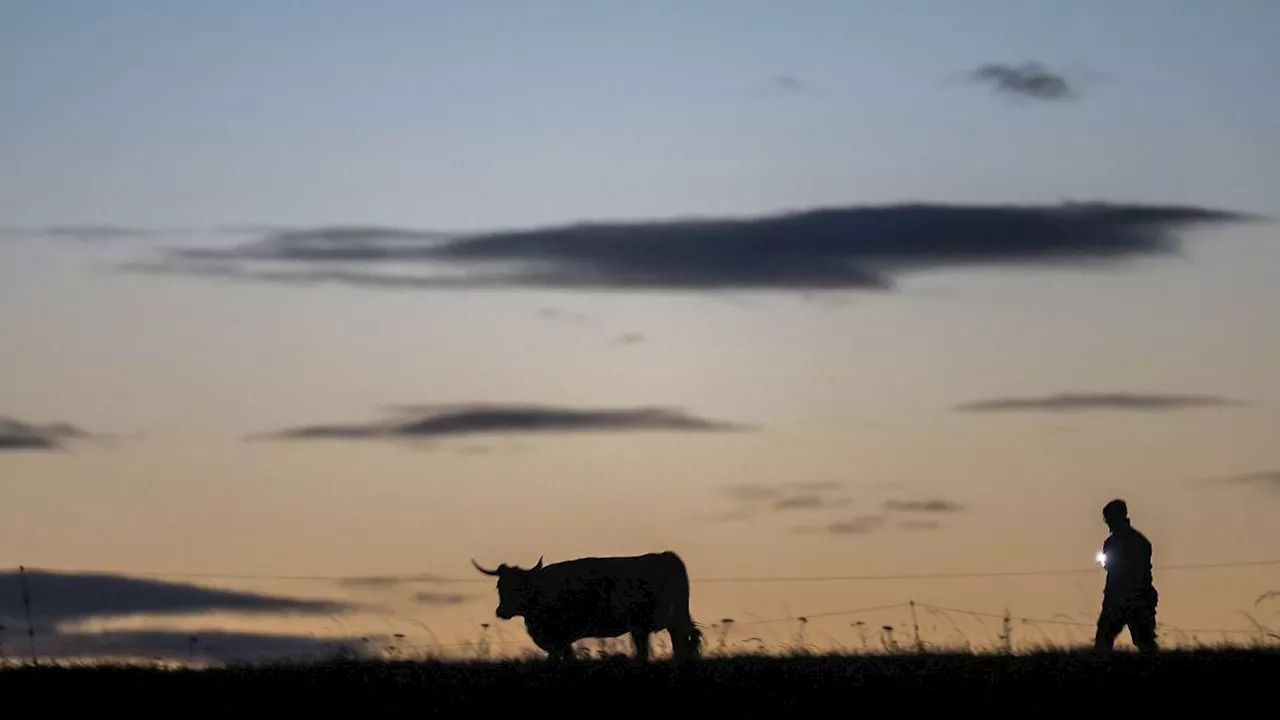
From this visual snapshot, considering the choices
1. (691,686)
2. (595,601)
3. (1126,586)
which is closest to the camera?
(691,686)

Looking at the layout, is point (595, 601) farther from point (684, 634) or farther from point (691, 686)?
point (691, 686)

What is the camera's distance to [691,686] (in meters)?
20.9

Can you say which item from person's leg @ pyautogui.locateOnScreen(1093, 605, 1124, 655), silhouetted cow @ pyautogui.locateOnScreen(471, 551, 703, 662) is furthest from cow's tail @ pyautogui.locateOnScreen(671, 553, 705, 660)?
person's leg @ pyautogui.locateOnScreen(1093, 605, 1124, 655)

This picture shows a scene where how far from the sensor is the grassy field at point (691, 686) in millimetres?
20250

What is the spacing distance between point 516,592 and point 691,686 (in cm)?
1165

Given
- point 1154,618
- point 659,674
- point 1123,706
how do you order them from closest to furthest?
point 1123,706 → point 659,674 → point 1154,618

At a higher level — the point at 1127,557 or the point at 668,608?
the point at 1127,557

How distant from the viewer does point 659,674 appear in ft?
70.4

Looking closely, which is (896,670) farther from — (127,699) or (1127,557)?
(127,699)

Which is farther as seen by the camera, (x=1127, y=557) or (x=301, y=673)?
(x=1127, y=557)

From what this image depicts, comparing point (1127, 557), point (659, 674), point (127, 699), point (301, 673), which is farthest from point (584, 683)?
point (1127, 557)

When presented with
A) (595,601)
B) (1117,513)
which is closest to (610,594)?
(595,601)

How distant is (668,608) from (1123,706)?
44.8 feet

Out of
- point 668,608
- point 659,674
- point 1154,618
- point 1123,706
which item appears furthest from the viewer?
point 668,608
